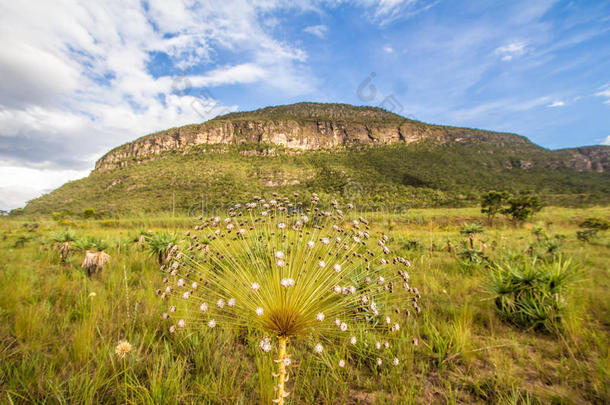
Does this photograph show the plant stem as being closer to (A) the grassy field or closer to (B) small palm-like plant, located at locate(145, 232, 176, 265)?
(A) the grassy field

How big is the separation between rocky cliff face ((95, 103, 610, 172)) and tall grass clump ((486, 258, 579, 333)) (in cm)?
9911

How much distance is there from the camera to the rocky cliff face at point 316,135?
3757 inches

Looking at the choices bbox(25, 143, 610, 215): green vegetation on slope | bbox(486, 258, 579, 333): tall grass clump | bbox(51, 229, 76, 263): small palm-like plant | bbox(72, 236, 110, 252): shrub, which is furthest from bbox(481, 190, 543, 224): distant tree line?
bbox(51, 229, 76, 263): small palm-like plant

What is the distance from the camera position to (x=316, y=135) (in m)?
113

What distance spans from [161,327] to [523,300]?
171 inches

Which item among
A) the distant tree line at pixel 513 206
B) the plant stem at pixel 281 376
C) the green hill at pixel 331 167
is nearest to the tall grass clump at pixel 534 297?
the plant stem at pixel 281 376

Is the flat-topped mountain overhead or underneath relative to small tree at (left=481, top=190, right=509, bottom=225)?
overhead

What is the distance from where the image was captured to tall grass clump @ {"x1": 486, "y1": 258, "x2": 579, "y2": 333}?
8.85 ft

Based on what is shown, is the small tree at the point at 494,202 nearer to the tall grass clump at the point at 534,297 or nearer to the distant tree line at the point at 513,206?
the distant tree line at the point at 513,206

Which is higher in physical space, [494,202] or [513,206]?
[494,202]

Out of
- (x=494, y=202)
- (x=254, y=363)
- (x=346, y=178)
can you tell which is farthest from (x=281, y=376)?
(x=346, y=178)

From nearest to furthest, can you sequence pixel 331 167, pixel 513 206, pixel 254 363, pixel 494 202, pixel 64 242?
pixel 254 363 → pixel 64 242 → pixel 513 206 → pixel 494 202 → pixel 331 167

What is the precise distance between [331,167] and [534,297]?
71.8 meters

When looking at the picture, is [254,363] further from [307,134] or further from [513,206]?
[307,134]
